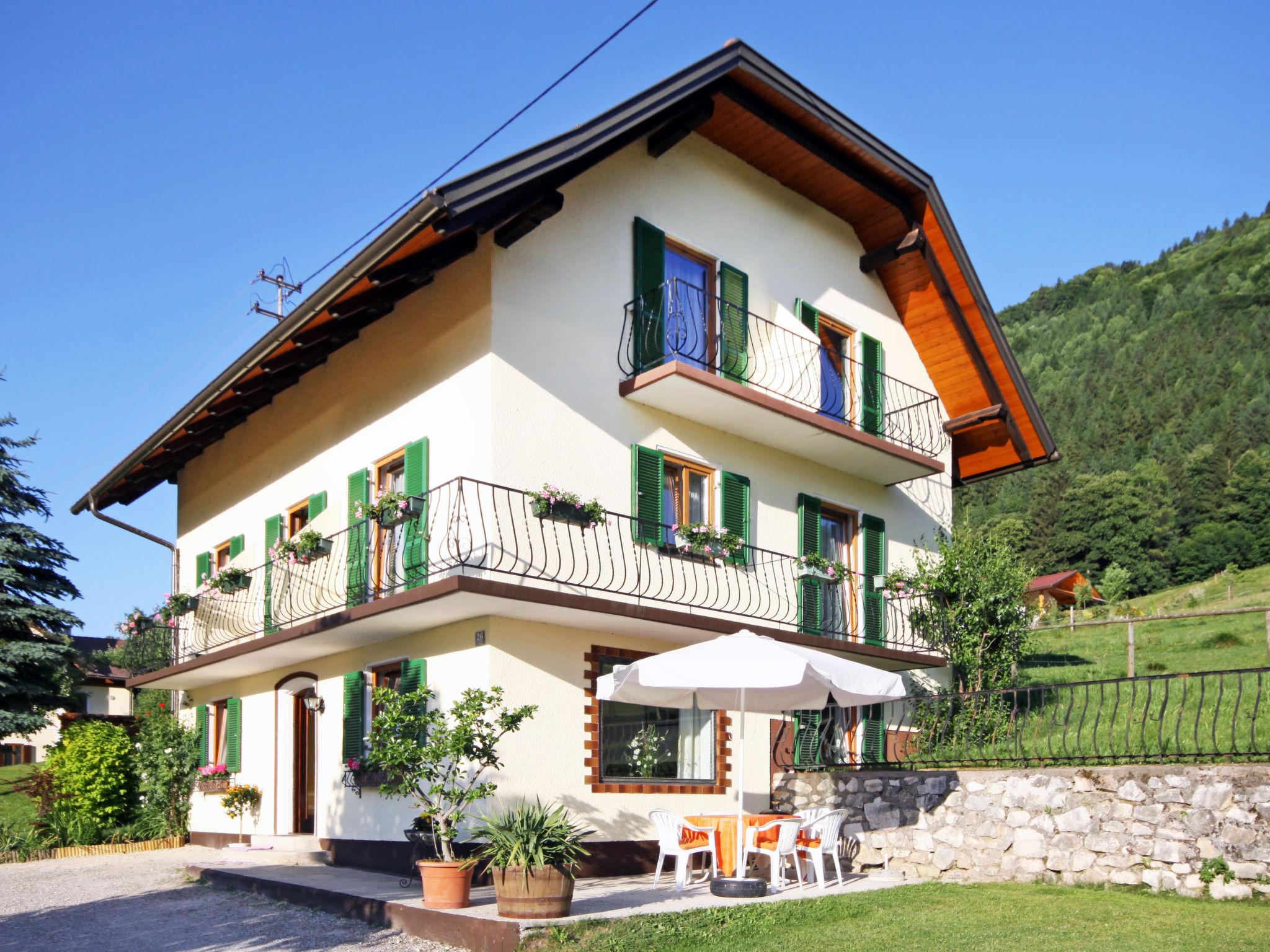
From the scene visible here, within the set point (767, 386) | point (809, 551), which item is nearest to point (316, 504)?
point (767, 386)

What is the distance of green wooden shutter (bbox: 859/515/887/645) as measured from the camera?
1556cm

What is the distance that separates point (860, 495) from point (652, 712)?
16.2ft

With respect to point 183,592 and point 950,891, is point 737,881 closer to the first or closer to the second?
point 950,891

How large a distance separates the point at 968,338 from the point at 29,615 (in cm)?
1482

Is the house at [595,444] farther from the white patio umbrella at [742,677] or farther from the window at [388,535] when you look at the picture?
the white patio umbrella at [742,677]

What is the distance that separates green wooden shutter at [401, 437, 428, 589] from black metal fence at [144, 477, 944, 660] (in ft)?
0.07

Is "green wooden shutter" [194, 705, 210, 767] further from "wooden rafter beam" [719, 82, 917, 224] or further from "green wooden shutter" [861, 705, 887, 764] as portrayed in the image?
"wooden rafter beam" [719, 82, 917, 224]

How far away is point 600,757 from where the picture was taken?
1213 cm

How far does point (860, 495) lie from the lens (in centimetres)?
1617

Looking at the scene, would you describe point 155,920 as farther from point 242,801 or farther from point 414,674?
point 242,801

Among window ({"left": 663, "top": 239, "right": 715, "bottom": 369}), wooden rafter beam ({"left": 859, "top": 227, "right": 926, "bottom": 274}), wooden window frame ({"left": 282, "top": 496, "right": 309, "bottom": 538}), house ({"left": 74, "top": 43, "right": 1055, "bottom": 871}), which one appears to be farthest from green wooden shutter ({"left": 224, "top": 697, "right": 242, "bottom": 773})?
wooden rafter beam ({"left": 859, "top": 227, "right": 926, "bottom": 274})

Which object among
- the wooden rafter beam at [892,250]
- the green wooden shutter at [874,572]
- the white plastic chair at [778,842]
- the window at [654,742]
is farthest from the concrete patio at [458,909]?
the wooden rafter beam at [892,250]

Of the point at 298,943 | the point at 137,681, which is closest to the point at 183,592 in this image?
the point at 137,681

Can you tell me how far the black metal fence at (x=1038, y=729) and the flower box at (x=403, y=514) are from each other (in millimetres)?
5070
